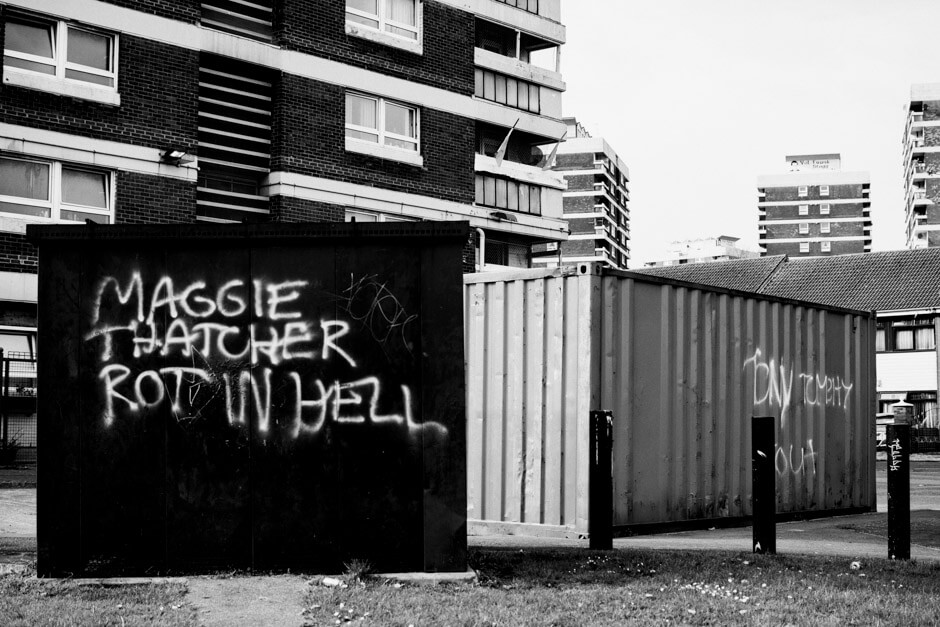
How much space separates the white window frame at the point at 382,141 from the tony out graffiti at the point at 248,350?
20.6 m

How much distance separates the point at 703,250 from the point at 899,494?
10623 centimetres

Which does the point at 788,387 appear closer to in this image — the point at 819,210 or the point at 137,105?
the point at 137,105

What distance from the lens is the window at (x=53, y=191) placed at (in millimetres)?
21984

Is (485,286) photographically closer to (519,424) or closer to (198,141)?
(519,424)

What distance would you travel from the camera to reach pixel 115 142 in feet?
76.1

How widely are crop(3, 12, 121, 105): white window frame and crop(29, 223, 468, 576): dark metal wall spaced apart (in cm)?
1663

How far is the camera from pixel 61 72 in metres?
22.6

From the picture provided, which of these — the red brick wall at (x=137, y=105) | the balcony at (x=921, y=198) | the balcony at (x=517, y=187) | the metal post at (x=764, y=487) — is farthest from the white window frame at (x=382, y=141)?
the balcony at (x=921, y=198)

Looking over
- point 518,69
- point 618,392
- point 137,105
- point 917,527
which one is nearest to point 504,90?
point 518,69

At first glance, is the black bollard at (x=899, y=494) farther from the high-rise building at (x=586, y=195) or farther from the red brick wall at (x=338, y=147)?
the high-rise building at (x=586, y=195)

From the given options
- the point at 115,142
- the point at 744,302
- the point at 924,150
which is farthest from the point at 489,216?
the point at 924,150

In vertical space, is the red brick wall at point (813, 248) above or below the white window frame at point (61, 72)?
above

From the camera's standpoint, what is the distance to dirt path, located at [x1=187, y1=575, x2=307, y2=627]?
595cm

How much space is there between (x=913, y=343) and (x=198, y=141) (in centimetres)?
3375
